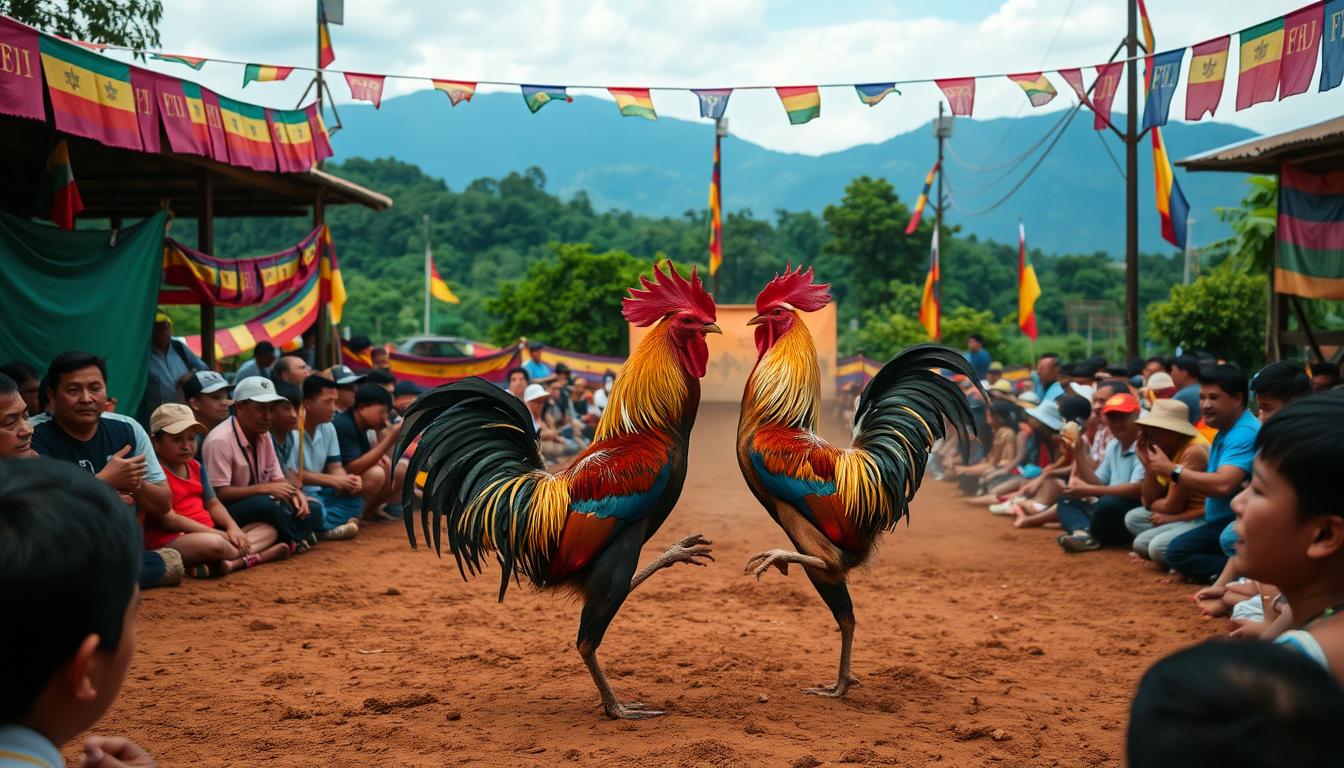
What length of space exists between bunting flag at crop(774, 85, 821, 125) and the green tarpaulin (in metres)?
6.27

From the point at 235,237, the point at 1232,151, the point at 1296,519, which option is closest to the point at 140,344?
the point at 1296,519

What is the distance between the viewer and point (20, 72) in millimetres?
6371

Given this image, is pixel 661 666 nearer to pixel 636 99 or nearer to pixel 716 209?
pixel 636 99

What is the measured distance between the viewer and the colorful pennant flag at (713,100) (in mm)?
11391

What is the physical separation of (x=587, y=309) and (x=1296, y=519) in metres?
32.3

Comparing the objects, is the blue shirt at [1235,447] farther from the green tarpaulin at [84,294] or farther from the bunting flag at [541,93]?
the green tarpaulin at [84,294]

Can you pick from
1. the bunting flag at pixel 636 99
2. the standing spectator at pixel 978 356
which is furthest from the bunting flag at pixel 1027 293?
the bunting flag at pixel 636 99

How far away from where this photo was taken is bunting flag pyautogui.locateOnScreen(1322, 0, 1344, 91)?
6.92 metres

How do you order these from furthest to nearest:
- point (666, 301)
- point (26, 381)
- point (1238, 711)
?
point (26, 381) < point (666, 301) < point (1238, 711)

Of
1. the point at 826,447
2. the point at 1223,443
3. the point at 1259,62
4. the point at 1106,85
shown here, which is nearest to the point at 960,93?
the point at 1106,85

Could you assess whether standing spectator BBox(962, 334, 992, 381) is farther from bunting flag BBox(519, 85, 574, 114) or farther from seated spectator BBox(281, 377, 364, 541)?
seated spectator BBox(281, 377, 364, 541)

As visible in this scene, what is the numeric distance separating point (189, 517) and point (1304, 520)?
6.67 m

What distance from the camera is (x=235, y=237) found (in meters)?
53.1

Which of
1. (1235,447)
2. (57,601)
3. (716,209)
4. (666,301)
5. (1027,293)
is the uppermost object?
(716,209)
